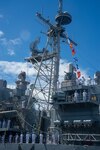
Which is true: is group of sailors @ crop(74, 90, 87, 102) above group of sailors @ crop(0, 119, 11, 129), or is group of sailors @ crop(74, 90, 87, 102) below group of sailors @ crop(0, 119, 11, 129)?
above

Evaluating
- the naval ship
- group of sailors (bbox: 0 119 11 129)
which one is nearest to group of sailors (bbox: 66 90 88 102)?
the naval ship

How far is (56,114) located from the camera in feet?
82.0

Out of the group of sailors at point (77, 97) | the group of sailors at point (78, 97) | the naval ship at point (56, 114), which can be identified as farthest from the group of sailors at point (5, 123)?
the group of sailors at point (78, 97)

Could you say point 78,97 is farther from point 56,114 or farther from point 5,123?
point 5,123

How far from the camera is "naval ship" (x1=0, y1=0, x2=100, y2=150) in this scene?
22297mm

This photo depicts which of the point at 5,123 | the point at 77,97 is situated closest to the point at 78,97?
the point at 77,97

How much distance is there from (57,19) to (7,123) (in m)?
14.6

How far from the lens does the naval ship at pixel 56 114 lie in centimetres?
2230

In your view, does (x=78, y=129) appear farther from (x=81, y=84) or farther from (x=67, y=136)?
(x=81, y=84)

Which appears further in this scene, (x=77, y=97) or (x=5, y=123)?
(x=5, y=123)

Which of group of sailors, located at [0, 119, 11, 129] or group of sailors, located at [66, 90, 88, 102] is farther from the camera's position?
group of sailors, located at [0, 119, 11, 129]

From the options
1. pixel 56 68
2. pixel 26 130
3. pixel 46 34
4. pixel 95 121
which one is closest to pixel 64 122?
pixel 95 121

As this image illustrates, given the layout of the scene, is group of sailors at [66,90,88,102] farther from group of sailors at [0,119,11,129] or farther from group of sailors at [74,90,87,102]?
group of sailors at [0,119,11,129]

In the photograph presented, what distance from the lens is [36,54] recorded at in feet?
112
